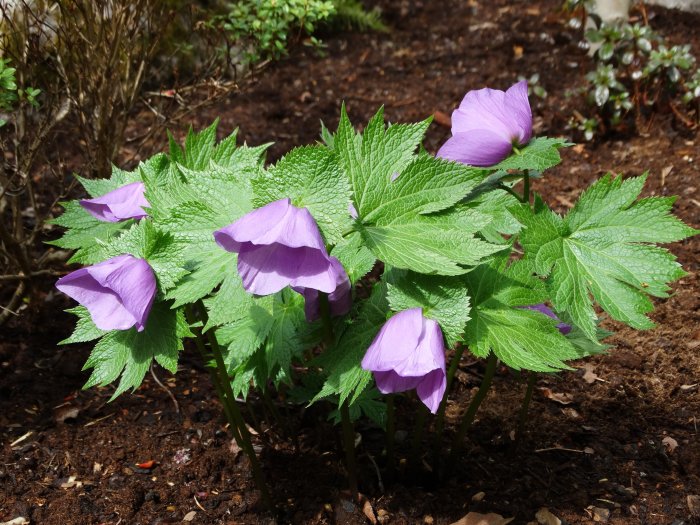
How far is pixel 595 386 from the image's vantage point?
2355 millimetres

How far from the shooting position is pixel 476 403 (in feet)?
5.66

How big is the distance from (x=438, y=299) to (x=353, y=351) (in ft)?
0.66

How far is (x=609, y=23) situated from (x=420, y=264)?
3.30 meters

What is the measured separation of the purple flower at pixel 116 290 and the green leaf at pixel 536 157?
0.68 m

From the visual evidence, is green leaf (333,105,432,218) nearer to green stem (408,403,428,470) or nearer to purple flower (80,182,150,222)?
purple flower (80,182,150,222)

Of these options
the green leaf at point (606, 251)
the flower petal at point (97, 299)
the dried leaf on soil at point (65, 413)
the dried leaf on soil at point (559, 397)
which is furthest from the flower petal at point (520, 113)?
the dried leaf on soil at point (65, 413)

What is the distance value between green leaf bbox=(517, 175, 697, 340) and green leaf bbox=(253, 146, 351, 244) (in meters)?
0.37

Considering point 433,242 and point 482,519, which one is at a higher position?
point 433,242

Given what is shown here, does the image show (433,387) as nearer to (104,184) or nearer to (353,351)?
(353,351)

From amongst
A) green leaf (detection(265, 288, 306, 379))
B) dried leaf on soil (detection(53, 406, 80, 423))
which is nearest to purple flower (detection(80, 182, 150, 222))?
green leaf (detection(265, 288, 306, 379))

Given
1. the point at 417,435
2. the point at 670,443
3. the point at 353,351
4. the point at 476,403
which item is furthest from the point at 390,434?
the point at 670,443

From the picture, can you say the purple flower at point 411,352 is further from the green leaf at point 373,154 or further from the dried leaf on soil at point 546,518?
the dried leaf on soil at point 546,518

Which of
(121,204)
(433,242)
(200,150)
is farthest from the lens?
(200,150)

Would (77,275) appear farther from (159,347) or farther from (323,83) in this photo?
(323,83)
